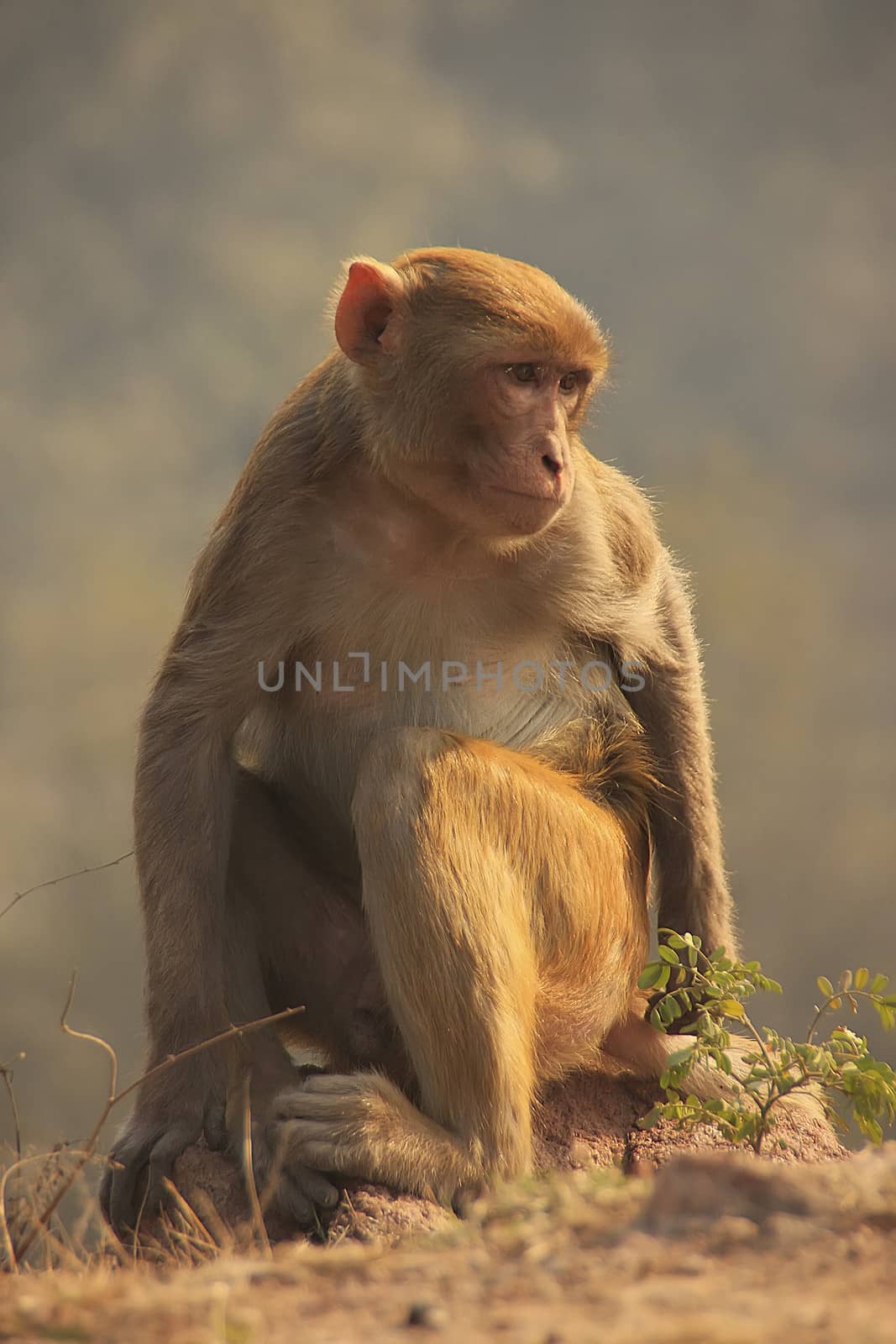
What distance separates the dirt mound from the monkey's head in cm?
175

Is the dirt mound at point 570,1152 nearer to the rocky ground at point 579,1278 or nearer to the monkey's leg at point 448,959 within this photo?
the monkey's leg at point 448,959

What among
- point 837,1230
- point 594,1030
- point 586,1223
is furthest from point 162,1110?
point 837,1230

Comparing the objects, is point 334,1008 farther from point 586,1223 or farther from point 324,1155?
point 586,1223

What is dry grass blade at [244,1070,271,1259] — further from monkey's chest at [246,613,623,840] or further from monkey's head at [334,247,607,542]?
monkey's head at [334,247,607,542]

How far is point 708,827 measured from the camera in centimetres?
446

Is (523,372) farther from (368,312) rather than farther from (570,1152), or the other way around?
(570,1152)

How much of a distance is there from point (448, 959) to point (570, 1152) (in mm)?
1036

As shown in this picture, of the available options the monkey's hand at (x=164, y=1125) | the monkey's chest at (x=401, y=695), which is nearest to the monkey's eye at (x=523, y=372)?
the monkey's chest at (x=401, y=695)

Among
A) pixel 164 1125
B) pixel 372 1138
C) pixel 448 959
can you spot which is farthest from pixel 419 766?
pixel 164 1125

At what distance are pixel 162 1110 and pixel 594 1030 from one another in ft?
4.07

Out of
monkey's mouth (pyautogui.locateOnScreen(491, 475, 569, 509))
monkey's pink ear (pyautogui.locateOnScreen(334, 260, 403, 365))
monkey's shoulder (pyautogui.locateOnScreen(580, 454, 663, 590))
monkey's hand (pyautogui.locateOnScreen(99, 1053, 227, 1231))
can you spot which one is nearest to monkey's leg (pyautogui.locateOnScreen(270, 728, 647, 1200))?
monkey's hand (pyautogui.locateOnScreen(99, 1053, 227, 1231))

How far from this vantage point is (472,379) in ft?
12.6

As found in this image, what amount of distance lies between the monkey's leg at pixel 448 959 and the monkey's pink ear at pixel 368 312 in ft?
3.71

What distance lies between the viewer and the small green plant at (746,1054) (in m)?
4.06
